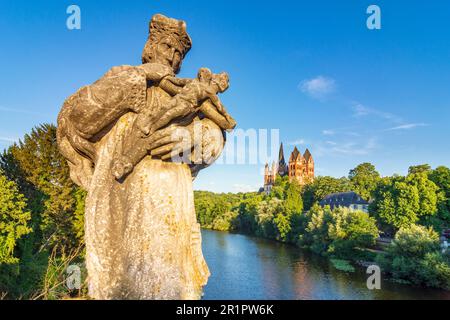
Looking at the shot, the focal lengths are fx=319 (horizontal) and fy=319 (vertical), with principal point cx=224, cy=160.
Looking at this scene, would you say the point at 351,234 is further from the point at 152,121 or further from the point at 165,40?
the point at 152,121

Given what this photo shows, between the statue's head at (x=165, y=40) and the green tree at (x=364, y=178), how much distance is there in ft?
266

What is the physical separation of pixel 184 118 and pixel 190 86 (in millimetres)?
346

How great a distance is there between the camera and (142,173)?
3312 mm

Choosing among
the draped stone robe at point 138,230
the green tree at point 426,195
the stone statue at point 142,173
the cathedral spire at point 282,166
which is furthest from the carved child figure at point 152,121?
the cathedral spire at point 282,166

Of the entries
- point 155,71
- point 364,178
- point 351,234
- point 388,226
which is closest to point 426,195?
point 388,226

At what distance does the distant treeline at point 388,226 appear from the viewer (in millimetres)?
29125

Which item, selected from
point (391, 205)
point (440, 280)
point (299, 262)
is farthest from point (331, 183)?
point (440, 280)

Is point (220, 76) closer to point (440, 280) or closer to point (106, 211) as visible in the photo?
point (106, 211)

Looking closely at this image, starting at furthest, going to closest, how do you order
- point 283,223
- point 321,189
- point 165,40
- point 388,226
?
point 321,189, point 283,223, point 388,226, point 165,40

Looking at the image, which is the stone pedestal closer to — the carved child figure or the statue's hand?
the carved child figure

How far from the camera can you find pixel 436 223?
129 feet

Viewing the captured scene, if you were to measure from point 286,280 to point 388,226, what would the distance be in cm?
2411

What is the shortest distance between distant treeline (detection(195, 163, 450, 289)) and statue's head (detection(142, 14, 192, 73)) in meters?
31.4

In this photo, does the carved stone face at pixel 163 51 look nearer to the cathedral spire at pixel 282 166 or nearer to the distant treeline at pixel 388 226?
the distant treeline at pixel 388 226
